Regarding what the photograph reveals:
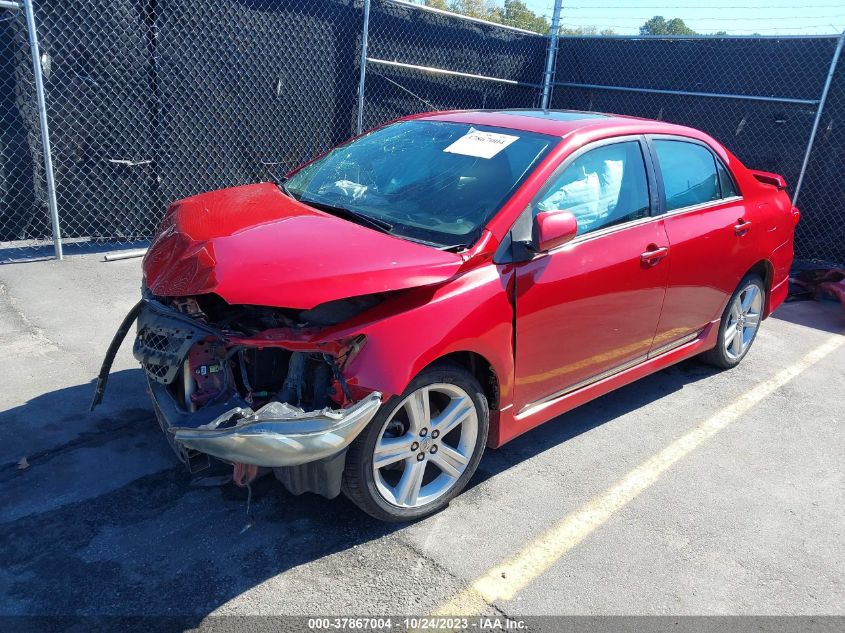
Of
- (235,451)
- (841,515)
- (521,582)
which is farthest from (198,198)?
(841,515)

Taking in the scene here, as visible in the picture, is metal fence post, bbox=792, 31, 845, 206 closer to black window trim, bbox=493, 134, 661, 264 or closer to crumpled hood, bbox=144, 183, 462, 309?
black window trim, bbox=493, 134, 661, 264

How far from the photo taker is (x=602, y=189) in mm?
3855

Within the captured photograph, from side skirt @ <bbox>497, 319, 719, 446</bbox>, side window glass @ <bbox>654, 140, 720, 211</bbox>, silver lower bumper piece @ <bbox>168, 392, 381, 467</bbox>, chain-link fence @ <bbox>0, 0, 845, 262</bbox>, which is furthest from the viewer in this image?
chain-link fence @ <bbox>0, 0, 845, 262</bbox>

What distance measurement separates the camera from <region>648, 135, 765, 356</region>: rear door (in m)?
4.24

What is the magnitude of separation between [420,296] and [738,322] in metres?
3.30

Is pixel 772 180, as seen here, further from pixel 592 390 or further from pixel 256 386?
pixel 256 386

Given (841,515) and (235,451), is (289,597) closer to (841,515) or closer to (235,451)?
(235,451)

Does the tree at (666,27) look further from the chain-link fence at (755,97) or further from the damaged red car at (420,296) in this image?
the damaged red car at (420,296)

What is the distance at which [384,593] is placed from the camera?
9.00 ft

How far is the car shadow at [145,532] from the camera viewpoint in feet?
8.64

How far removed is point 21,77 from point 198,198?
3371mm

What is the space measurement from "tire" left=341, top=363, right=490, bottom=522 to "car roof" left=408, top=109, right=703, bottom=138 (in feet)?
5.11

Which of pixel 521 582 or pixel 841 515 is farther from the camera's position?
pixel 841 515

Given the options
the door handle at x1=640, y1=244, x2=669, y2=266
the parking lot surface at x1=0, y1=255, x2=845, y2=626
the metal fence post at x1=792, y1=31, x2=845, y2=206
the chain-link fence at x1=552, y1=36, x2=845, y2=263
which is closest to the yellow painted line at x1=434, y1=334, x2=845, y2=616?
the parking lot surface at x1=0, y1=255, x2=845, y2=626
